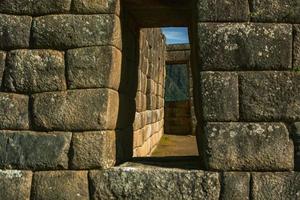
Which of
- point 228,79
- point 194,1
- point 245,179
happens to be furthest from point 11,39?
point 245,179

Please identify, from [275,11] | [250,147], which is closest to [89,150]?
[250,147]

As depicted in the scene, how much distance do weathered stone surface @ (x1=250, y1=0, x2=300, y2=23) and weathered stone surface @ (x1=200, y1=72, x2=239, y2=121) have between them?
24.5 inches

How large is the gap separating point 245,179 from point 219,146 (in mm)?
383

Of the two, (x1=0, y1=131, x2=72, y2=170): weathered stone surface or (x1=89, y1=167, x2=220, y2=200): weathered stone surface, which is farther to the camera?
(x1=0, y1=131, x2=72, y2=170): weathered stone surface

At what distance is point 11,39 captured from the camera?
442cm

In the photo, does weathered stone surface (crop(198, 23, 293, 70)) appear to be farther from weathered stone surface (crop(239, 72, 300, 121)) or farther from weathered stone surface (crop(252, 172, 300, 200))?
weathered stone surface (crop(252, 172, 300, 200))

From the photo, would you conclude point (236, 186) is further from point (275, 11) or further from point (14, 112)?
point (14, 112)

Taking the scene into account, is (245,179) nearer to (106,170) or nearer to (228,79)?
(228,79)

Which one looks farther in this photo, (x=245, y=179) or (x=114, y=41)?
(x=114, y=41)

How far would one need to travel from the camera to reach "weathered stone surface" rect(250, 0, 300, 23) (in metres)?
4.18

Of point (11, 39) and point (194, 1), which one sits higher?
point (194, 1)

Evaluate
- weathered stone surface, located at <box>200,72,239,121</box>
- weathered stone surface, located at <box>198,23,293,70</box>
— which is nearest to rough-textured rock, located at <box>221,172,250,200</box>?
weathered stone surface, located at <box>200,72,239,121</box>

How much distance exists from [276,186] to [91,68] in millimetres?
2073

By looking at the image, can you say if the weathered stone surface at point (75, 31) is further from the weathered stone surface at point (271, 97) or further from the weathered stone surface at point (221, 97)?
the weathered stone surface at point (271, 97)
